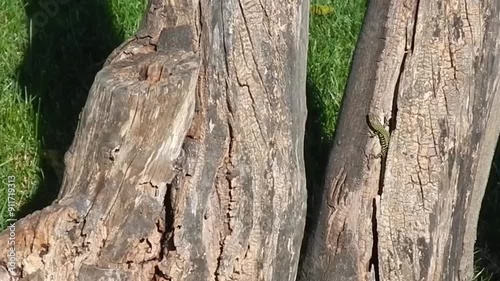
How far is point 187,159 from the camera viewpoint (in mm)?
2617

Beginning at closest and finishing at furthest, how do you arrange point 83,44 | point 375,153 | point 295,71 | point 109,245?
point 109,245 → point 295,71 → point 375,153 → point 83,44

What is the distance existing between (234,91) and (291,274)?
558 millimetres

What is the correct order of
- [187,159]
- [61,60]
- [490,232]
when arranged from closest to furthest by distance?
[187,159] < [490,232] < [61,60]

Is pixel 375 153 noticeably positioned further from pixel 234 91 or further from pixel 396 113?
pixel 234 91

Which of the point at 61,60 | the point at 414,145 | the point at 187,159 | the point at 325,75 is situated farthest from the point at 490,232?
the point at 61,60

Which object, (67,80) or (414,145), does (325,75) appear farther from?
(414,145)

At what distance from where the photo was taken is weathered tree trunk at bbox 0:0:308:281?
252 centimetres

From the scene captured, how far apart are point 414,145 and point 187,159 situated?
0.66 m

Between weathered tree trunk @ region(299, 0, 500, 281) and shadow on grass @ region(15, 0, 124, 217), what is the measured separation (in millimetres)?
1145

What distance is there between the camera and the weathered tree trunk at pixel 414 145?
2832mm

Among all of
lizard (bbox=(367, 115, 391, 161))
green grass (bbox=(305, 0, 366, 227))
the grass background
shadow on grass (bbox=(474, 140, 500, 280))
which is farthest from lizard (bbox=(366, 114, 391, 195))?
shadow on grass (bbox=(474, 140, 500, 280))

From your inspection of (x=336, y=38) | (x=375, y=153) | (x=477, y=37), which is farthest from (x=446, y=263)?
(x=336, y=38)

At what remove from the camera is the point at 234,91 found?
104 inches

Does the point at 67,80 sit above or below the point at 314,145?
above
